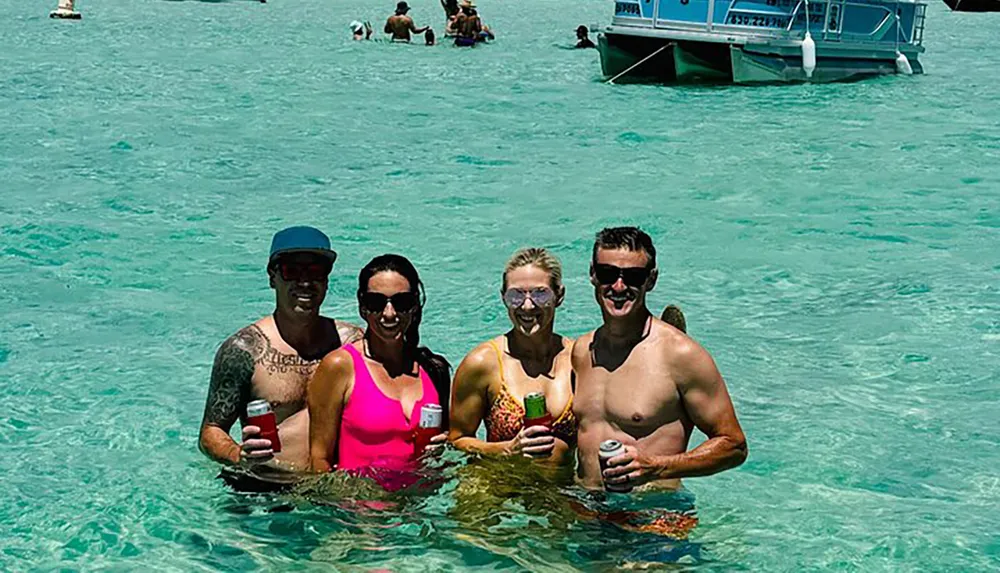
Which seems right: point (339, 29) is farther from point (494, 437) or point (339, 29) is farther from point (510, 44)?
point (494, 437)

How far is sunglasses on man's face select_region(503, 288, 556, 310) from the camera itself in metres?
4.92

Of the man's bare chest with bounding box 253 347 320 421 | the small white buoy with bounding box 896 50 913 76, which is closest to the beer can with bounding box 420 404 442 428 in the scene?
the man's bare chest with bounding box 253 347 320 421

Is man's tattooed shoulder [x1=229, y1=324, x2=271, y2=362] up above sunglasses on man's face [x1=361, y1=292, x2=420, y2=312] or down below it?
below

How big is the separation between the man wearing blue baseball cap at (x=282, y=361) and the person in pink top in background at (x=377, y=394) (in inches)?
7.4

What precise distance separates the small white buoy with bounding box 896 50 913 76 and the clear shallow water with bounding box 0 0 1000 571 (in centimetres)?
39

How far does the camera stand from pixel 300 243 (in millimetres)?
5164

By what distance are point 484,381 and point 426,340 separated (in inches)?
179

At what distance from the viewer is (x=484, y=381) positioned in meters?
5.08

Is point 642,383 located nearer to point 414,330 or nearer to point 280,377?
point 414,330

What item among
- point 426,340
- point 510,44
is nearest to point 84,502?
point 426,340

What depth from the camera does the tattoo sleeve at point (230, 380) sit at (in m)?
5.30

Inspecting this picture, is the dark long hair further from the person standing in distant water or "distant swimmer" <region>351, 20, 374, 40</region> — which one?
"distant swimmer" <region>351, 20, 374, 40</region>

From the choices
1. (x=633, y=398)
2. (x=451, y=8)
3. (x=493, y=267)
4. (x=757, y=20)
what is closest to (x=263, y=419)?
(x=633, y=398)

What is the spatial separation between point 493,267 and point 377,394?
6.43 metres
